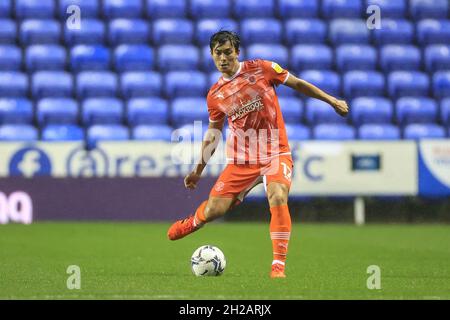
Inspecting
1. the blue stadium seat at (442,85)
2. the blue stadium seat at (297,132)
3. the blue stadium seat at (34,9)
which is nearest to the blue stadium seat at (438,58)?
the blue stadium seat at (442,85)

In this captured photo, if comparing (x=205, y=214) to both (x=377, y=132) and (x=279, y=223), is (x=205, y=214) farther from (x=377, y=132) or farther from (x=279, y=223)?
(x=377, y=132)

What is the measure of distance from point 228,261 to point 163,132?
289 inches

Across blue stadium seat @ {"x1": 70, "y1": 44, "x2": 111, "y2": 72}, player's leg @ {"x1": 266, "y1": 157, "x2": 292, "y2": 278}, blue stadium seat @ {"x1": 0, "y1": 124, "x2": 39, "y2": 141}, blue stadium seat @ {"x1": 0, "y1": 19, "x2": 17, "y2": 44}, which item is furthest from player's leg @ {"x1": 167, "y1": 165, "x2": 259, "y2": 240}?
blue stadium seat @ {"x1": 0, "y1": 19, "x2": 17, "y2": 44}

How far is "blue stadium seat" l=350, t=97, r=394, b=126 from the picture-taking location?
1808 cm

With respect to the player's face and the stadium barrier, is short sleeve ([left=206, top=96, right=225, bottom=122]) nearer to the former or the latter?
the player's face

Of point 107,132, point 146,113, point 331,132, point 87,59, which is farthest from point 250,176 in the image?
point 87,59

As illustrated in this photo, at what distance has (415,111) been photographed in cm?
1822

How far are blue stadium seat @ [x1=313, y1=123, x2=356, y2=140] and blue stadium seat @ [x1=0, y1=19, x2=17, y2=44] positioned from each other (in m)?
5.56

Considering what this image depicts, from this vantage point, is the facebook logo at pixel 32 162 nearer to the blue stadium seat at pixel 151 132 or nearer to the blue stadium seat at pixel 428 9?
the blue stadium seat at pixel 151 132

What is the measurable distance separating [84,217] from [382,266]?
7453 millimetres

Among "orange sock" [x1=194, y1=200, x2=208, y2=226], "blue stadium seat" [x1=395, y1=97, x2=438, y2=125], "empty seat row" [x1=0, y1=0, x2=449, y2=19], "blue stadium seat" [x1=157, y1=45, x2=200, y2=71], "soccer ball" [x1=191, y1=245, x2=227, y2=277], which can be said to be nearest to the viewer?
"soccer ball" [x1=191, y1=245, x2=227, y2=277]

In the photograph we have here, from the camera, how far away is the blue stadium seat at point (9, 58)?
18391 mm

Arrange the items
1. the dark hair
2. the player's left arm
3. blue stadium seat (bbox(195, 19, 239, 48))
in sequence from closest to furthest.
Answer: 1. the player's left arm
2. the dark hair
3. blue stadium seat (bbox(195, 19, 239, 48))

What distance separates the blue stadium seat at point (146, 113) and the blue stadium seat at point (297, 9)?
3612mm
